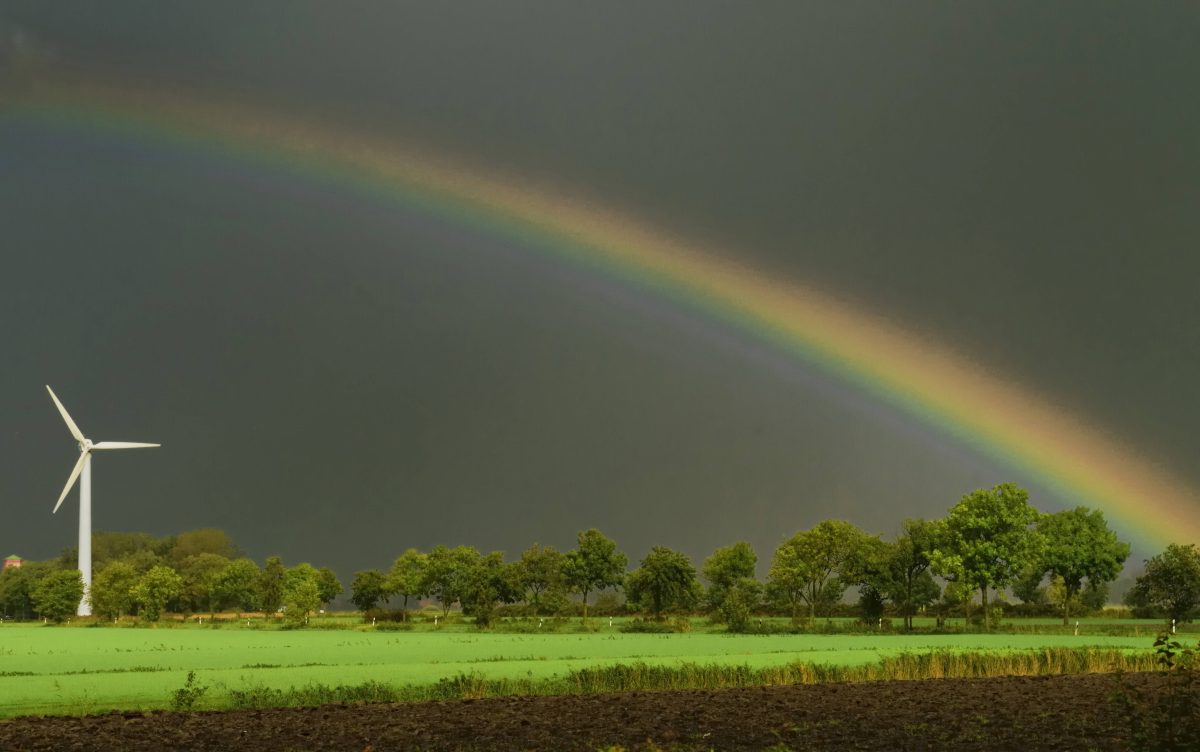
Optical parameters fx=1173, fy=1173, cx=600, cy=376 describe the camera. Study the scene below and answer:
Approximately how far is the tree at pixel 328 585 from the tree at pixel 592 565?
52.1m

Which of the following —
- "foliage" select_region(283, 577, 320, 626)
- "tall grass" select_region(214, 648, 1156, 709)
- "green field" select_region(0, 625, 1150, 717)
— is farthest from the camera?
"foliage" select_region(283, 577, 320, 626)

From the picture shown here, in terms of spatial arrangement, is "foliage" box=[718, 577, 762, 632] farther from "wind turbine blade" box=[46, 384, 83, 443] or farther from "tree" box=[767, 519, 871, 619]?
"wind turbine blade" box=[46, 384, 83, 443]

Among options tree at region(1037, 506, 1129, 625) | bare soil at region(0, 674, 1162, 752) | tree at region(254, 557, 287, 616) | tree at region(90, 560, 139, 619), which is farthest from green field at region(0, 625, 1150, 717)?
tree at region(90, 560, 139, 619)

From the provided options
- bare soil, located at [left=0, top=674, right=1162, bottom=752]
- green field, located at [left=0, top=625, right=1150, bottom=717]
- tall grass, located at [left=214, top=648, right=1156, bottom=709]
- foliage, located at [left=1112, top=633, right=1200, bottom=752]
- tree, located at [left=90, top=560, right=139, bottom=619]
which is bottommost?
tree, located at [left=90, top=560, right=139, bottom=619]

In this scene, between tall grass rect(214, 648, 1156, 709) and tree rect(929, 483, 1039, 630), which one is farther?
tree rect(929, 483, 1039, 630)

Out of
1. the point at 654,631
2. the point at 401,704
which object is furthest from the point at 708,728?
the point at 654,631

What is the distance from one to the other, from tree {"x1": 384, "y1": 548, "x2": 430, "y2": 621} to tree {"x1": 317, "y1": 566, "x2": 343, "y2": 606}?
55.0 ft

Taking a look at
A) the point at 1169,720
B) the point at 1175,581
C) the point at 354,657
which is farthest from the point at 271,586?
the point at 1169,720

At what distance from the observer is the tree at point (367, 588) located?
174 meters

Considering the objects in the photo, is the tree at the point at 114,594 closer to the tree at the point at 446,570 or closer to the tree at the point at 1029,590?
the tree at the point at 446,570

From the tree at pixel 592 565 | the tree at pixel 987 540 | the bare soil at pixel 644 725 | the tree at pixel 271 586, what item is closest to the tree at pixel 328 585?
the tree at pixel 271 586

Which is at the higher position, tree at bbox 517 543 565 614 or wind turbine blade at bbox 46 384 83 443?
wind turbine blade at bbox 46 384 83 443

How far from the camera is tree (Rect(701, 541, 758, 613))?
532ft

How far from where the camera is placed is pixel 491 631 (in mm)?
125875
